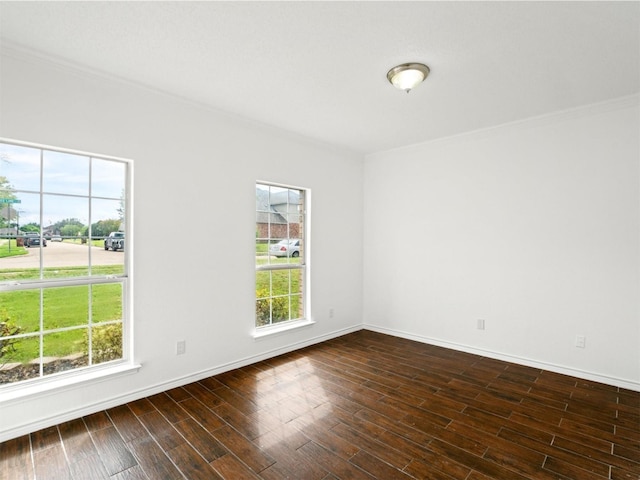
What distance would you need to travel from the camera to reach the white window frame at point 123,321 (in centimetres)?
236

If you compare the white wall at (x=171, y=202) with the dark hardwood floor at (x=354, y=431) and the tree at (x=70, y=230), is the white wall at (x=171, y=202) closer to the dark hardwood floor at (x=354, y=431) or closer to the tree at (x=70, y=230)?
the dark hardwood floor at (x=354, y=431)

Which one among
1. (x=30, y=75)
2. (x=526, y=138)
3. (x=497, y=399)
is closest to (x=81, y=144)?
(x=30, y=75)

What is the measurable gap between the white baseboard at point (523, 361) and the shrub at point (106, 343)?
3389 millimetres

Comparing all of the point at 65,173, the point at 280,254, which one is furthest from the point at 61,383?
the point at 280,254

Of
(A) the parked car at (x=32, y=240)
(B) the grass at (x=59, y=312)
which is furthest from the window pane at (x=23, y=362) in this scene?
(A) the parked car at (x=32, y=240)

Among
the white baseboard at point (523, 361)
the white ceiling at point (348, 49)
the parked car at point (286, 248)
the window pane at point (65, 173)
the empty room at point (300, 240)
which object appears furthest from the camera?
the parked car at point (286, 248)

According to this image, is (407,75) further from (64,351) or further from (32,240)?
(64,351)

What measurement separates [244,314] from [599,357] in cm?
358

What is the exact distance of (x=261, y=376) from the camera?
333 centimetres

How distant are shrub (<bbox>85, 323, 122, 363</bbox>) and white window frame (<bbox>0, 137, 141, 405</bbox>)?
40 mm

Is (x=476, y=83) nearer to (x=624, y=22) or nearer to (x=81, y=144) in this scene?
(x=624, y=22)

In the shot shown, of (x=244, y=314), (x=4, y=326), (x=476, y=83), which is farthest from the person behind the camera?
(x=244, y=314)

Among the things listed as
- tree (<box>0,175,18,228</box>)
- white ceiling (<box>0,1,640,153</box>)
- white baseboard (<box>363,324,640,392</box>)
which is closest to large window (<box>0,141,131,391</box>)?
tree (<box>0,175,18,228</box>)

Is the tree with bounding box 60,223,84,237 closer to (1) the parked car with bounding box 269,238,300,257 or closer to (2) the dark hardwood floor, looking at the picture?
(2) the dark hardwood floor
